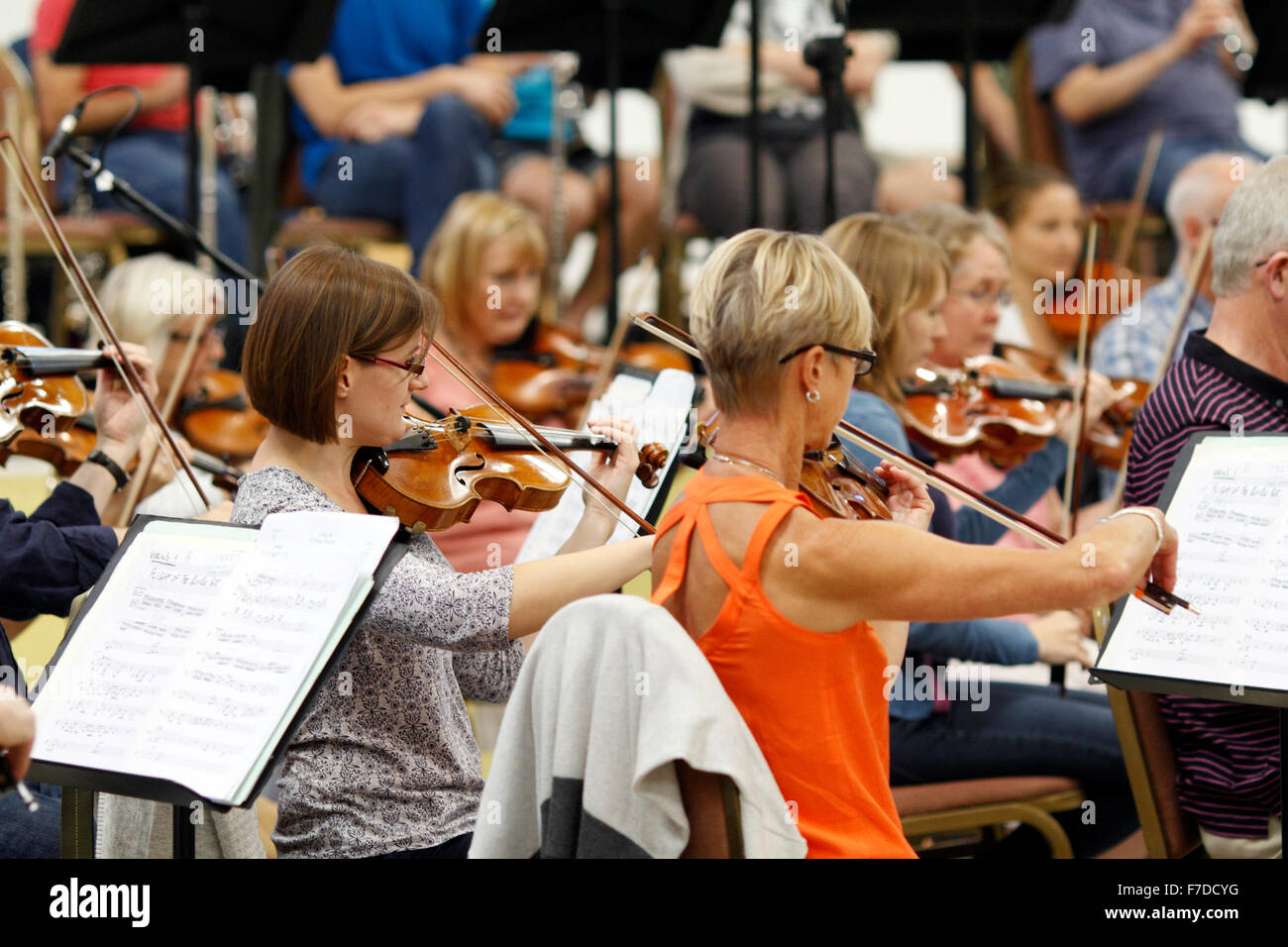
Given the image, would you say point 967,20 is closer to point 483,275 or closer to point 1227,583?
point 483,275

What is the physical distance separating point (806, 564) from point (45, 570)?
1055 mm

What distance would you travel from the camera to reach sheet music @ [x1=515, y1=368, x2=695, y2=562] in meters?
1.91

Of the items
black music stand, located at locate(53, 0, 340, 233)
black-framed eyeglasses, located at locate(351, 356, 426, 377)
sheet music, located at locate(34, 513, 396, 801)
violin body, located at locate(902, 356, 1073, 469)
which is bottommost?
violin body, located at locate(902, 356, 1073, 469)

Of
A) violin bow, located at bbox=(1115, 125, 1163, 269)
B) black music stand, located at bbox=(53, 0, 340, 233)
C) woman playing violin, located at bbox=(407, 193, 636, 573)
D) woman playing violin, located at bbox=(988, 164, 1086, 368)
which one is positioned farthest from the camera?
violin bow, located at bbox=(1115, 125, 1163, 269)

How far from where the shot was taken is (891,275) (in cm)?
239

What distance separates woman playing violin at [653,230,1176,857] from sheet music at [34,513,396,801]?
321 millimetres

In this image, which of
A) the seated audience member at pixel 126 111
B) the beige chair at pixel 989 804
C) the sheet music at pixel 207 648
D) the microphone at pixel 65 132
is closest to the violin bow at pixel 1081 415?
the beige chair at pixel 989 804

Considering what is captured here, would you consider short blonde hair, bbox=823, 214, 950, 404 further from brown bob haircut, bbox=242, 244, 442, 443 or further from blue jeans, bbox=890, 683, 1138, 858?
brown bob haircut, bbox=242, 244, 442, 443

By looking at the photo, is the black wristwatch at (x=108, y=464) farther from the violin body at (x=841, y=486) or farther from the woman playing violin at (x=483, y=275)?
the violin body at (x=841, y=486)

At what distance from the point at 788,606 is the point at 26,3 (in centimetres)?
445

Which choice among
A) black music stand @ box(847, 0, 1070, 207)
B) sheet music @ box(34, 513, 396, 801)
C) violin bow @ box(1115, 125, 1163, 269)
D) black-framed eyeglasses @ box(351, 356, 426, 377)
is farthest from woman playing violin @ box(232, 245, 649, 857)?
violin bow @ box(1115, 125, 1163, 269)

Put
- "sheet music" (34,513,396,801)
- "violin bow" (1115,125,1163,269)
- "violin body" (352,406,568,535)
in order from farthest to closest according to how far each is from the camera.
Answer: "violin bow" (1115,125,1163,269), "violin body" (352,406,568,535), "sheet music" (34,513,396,801)

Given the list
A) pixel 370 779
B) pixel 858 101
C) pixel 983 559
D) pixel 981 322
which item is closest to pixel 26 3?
pixel 858 101
